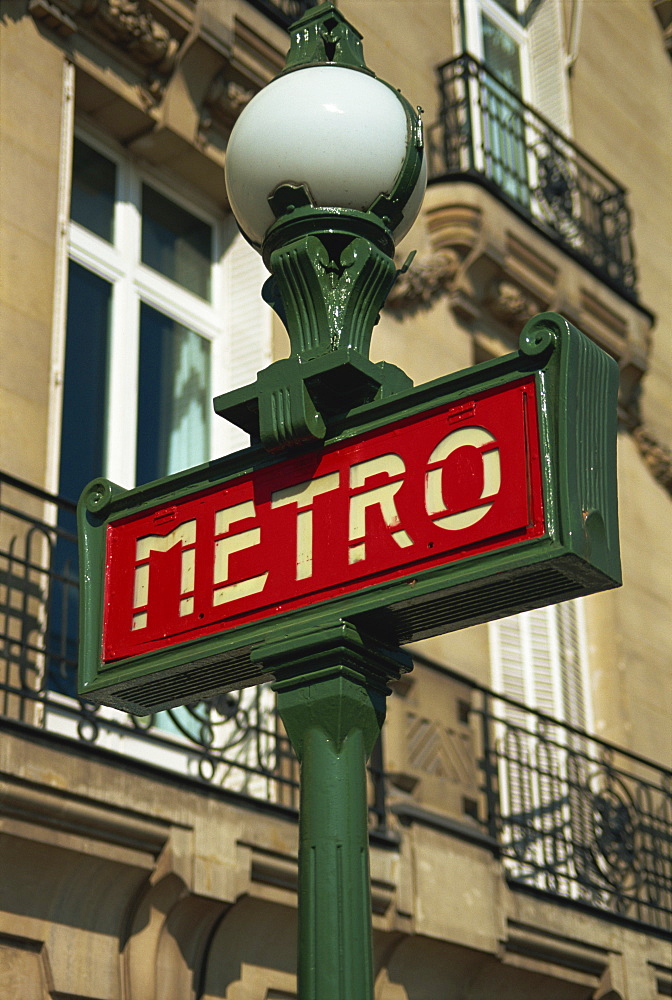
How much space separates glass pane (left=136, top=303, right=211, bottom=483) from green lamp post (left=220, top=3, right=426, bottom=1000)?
532cm

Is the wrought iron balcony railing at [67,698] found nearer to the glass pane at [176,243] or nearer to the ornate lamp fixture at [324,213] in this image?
the glass pane at [176,243]

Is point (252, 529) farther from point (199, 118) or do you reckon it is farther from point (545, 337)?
point (199, 118)

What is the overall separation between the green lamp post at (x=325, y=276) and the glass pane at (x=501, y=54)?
997 cm

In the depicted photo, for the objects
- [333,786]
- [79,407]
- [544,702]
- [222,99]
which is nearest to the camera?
[333,786]

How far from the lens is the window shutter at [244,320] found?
31.1ft

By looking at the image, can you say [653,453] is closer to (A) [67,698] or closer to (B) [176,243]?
(B) [176,243]

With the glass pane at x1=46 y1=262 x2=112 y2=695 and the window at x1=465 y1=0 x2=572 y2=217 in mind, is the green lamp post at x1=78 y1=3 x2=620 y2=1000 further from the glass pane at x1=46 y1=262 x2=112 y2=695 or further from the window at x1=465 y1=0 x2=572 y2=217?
the window at x1=465 y1=0 x2=572 y2=217

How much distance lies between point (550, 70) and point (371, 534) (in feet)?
36.8

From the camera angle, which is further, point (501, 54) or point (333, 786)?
point (501, 54)

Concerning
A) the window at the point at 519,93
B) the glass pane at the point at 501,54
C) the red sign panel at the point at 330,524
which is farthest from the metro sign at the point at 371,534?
the glass pane at the point at 501,54

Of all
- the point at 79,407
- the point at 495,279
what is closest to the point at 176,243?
the point at 79,407

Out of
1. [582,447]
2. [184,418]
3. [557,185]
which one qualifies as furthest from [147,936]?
[557,185]

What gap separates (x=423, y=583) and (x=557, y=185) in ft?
32.6

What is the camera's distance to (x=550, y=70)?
13.6 metres
